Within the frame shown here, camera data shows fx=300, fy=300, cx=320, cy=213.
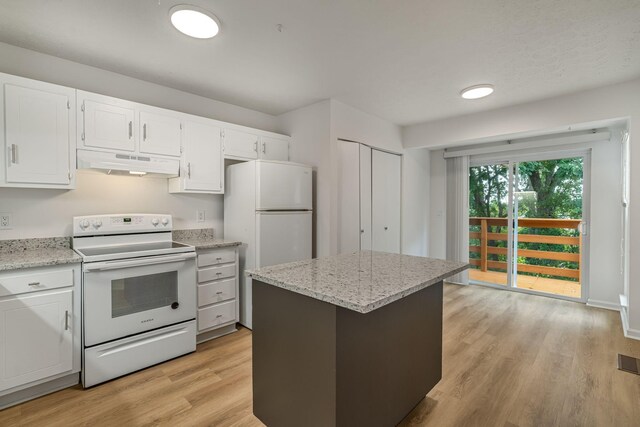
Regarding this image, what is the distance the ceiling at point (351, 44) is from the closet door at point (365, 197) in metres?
0.83

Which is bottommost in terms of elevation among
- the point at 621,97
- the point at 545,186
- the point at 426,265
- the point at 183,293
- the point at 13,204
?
the point at 183,293

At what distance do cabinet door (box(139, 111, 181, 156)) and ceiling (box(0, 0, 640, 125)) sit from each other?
432 mm

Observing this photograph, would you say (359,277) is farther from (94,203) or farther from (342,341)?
(94,203)

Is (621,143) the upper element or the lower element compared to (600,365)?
upper

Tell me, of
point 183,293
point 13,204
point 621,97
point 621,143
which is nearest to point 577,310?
point 621,143

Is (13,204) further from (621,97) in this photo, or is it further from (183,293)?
(621,97)

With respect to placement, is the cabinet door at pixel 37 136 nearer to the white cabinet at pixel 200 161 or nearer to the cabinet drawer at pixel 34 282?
the cabinet drawer at pixel 34 282

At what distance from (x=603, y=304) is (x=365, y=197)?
3.27 m

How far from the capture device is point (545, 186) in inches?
168

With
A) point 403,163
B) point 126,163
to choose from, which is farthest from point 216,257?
point 403,163

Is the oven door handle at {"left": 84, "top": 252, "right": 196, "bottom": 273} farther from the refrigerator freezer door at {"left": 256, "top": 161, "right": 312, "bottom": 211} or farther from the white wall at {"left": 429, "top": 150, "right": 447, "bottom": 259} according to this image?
the white wall at {"left": 429, "top": 150, "right": 447, "bottom": 259}

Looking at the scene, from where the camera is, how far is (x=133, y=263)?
2283 millimetres

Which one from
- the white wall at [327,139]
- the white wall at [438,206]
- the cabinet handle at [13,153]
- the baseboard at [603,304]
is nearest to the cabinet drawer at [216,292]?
the white wall at [327,139]

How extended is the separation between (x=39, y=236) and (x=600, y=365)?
4656 mm
